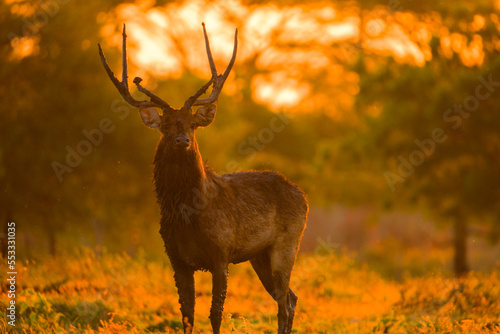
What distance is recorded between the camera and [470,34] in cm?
2177

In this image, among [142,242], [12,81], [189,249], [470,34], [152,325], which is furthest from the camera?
[142,242]

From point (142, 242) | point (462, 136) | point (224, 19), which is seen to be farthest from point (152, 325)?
point (224, 19)

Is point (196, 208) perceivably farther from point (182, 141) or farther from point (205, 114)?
point (205, 114)

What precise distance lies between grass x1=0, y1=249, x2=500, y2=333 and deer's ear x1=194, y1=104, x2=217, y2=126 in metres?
2.38

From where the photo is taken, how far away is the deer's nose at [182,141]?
816cm

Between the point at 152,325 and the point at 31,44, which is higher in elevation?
the point at 31,44

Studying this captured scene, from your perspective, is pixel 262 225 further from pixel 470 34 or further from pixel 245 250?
pixel 470 34

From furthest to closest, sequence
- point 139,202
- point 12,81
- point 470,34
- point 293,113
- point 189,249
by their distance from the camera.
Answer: point 293,113 < point 470,34 < point 139,202 < point 12,81 < point 189,249

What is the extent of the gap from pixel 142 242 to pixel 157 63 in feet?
21.4

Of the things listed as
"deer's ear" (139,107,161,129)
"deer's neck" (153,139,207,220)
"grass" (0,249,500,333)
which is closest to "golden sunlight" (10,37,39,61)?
"grass" (0,249,500,333)

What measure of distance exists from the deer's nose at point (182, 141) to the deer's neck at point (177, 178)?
10.9 inches

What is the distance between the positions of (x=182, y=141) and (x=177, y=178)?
0.59m

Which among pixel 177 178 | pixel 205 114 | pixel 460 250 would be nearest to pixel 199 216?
pixel 177 178

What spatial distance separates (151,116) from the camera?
8.81 metres
